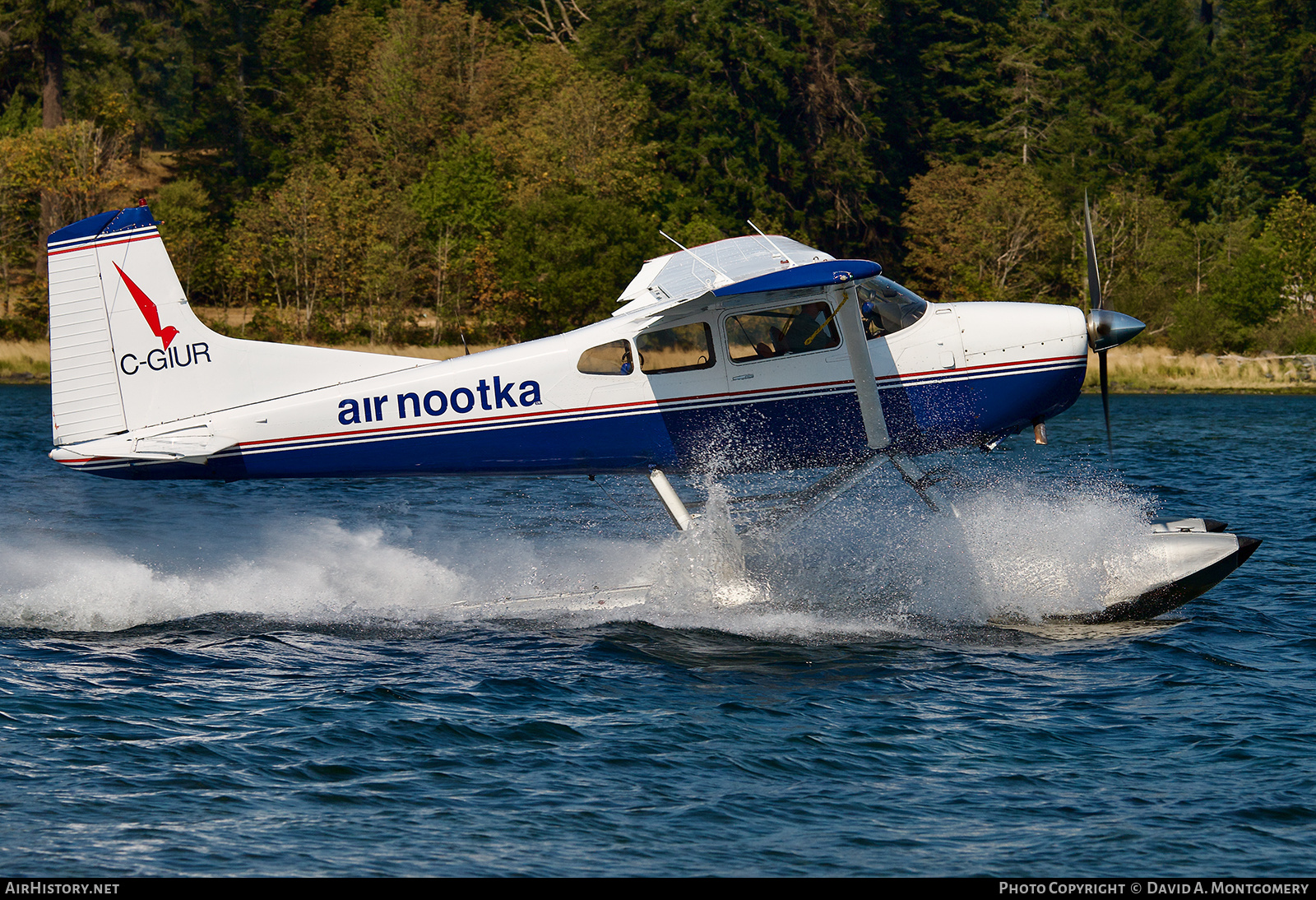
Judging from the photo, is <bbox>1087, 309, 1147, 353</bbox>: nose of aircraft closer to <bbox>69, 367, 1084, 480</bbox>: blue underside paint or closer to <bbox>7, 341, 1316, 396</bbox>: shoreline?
<bbox>69, 367, 1084, 480</bbox>: blue underside paint

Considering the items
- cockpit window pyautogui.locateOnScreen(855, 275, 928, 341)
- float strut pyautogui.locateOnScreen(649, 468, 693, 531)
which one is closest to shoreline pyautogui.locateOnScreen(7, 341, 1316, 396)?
float strut pyautogui.locateOnScreen(649, 468, 693, 531)

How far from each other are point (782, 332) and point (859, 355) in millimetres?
685

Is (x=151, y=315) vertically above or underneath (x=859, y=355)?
above

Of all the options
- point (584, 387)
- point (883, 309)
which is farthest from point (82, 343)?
point (883, 309)

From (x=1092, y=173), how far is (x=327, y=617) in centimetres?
6497

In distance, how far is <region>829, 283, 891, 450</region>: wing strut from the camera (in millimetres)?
10406

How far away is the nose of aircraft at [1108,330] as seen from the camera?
10789 millimetres

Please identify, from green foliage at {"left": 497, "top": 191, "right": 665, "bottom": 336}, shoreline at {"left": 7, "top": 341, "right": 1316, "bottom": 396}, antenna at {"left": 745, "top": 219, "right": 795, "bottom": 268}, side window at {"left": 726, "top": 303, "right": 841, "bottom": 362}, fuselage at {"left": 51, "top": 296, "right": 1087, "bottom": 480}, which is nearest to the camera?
antenna at {"left": 745, "top": 219, "right": 795, "bottom": 268}

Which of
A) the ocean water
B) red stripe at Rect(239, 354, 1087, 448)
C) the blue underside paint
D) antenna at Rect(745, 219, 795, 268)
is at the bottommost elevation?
the ocean water

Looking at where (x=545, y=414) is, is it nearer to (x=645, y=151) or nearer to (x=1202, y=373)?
(x=1202, y=373)

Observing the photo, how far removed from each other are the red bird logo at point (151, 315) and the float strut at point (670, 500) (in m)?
4.37

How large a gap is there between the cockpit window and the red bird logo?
6.01 meters

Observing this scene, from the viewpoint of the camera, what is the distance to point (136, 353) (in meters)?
10.8
